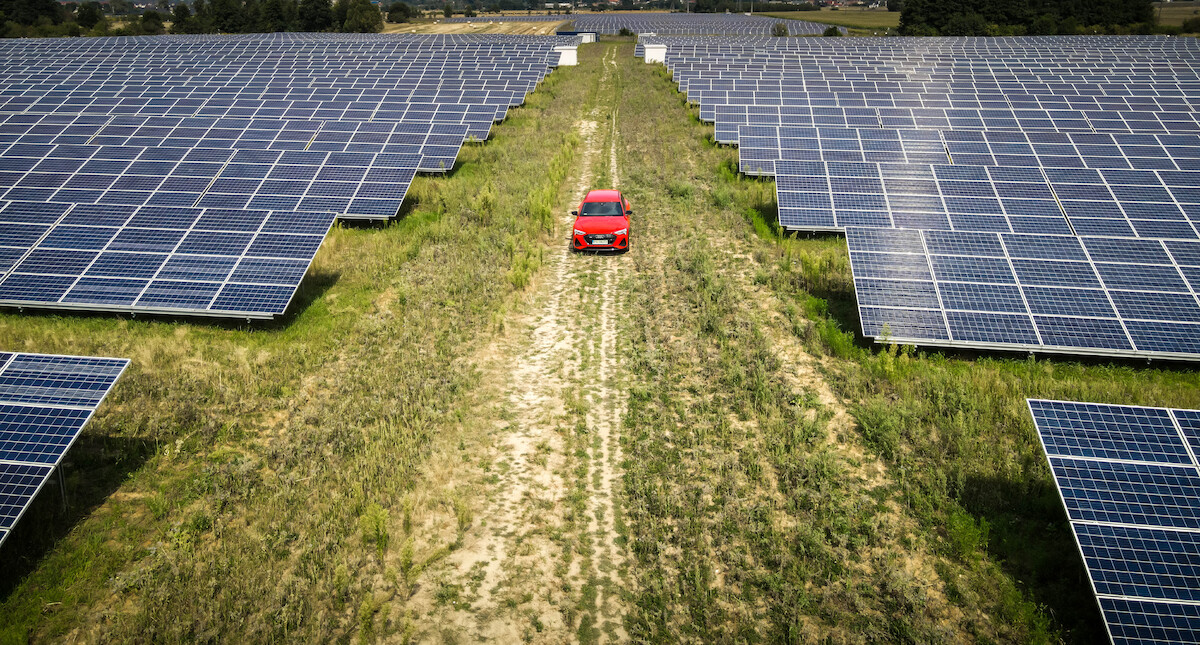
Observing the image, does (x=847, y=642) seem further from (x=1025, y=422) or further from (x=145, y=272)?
(x=145, y=272)

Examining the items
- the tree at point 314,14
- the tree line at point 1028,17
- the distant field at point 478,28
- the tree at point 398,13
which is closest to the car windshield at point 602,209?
the tree line at point 1028,17

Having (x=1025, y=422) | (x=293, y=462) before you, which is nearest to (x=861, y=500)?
(x=1025, y=422)

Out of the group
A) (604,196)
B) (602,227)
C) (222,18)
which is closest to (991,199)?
(602,227)

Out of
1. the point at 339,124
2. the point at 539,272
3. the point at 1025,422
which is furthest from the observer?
the point at 339,124

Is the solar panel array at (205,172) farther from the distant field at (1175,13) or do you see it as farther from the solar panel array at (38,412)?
the distant field at (1175,13)

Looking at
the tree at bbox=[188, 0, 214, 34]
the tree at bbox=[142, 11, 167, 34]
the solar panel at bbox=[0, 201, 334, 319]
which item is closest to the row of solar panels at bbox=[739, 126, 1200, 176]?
the solar panel at bbox=[0, 201, 334, 319]

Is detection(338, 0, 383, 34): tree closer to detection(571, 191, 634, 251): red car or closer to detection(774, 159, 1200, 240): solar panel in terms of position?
detection(571, 191, 634, 251): red car

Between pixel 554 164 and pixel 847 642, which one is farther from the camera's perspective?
pixel 554 164
